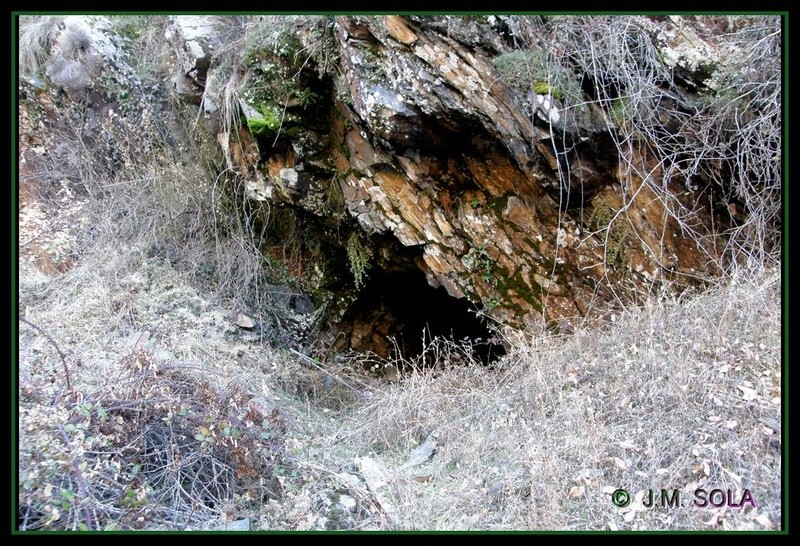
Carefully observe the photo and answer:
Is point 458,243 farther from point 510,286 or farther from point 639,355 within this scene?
point 639,355

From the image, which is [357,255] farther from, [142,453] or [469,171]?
[142,453]

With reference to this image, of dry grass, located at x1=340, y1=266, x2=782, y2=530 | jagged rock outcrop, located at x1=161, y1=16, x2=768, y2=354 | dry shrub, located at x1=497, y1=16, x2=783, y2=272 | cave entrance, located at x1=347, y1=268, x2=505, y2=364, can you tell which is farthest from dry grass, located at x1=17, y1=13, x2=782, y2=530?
cave entrance, located at x1=347, y1=268, x2=505, y2=364

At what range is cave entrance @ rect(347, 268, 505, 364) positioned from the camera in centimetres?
556

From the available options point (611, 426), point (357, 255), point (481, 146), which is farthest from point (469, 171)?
point (611, 426)

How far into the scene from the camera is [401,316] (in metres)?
5.92

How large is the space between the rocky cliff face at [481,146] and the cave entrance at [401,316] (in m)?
0.27

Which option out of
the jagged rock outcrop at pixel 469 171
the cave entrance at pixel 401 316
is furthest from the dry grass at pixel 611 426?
the cave entrance at pixel 401 316

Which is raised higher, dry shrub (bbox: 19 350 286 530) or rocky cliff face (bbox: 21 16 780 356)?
rocky cliff face (bbox: 21 16 780 356)

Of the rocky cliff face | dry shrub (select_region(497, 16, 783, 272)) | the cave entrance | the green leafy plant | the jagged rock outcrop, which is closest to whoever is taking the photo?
dry shrub (select_region(497, 16, 783, 272))

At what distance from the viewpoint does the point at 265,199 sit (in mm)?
5066

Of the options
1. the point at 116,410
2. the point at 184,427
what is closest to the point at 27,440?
the point at 116,410

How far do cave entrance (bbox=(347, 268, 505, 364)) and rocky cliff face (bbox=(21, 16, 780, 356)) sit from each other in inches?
10.6

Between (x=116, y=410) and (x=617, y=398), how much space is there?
9.15ft

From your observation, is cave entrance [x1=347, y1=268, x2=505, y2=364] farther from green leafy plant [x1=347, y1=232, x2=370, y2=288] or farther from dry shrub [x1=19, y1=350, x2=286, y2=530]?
dry shrub [x1=19, y1=350, x2=286, y2=530]
